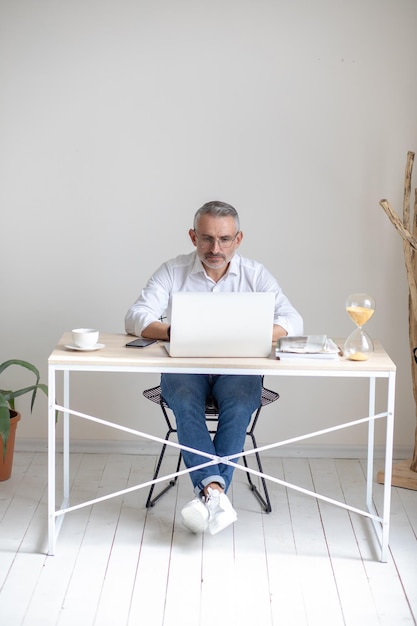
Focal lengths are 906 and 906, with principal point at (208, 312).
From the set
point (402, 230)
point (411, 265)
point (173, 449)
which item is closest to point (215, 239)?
point (402, 230)

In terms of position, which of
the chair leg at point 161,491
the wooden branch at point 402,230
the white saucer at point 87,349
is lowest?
the chair leg at point 161,491

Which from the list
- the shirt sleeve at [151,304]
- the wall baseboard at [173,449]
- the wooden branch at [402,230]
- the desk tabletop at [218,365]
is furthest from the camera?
the wall baseboard at [173,449]

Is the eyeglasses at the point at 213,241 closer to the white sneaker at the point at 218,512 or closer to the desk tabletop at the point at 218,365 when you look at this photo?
the desk tabletop at the point at 218,365

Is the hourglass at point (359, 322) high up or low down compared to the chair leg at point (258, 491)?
up

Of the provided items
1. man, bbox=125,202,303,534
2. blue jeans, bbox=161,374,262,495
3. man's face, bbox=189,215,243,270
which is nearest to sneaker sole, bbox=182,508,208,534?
man, bbox=125,202,303,534

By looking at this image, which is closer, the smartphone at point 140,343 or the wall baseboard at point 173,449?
the smartphone at point 140,343

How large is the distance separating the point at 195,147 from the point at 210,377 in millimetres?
1260

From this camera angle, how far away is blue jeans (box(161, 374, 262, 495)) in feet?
11.3

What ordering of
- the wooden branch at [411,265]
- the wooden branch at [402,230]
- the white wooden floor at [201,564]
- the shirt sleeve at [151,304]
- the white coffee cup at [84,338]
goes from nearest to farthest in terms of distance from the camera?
the white wooden floor at [201,564] < the white coffee cup at [84,338] < the shirt sleeve at [151,304] < the wooden branch at [402,230] < the wooden branch at [411,265]

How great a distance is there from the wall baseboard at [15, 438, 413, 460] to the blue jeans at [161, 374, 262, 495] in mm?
1034

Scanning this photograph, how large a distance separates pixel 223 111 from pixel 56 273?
1.15 m

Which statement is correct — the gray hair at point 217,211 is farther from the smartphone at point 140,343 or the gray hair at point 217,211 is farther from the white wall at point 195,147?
the white wall at point 195,147

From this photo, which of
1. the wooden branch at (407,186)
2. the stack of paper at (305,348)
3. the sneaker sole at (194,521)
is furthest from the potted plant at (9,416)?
the wooden branch at (407,186)

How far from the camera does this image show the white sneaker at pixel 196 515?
3.33 metres
